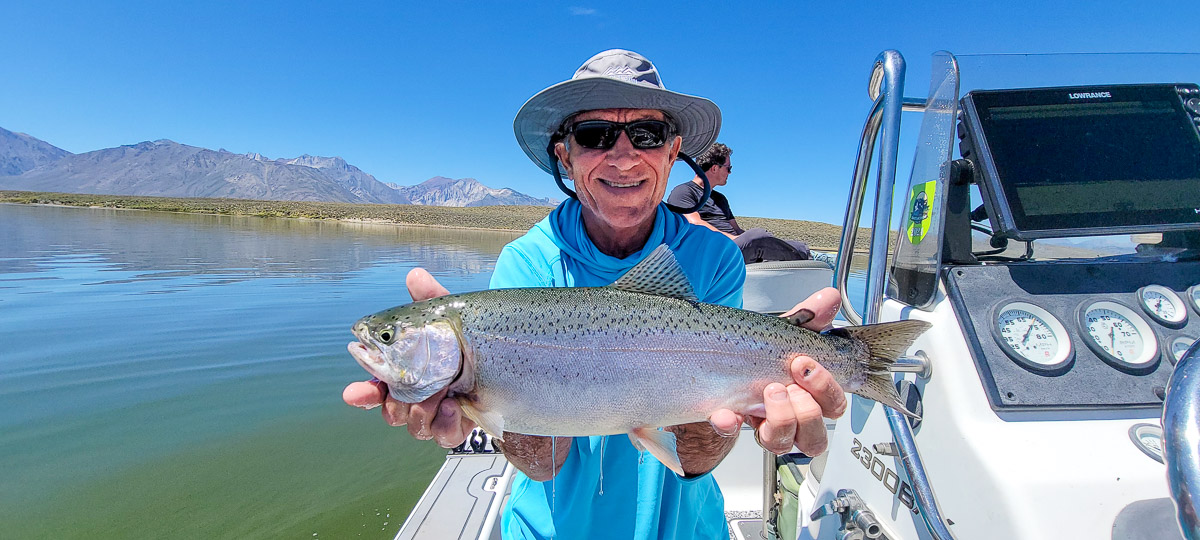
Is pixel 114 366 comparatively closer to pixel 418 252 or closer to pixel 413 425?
pixel 413 425

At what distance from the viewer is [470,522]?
3779 mm

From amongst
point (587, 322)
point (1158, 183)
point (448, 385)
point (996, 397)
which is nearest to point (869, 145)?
point (1158, 183)

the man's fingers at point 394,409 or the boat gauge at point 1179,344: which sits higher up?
the boat gauge at point 1179,344

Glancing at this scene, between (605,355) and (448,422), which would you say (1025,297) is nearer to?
(605,355)

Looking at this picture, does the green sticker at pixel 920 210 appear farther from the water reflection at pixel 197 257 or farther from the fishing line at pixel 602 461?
the water reflection at pixel 197 257

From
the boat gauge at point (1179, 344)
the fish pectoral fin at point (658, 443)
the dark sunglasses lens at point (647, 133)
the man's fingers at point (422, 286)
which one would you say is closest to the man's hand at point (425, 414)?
the man's fingers at point (422, 286)

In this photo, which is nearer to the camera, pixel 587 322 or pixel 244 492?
pixel 587 322

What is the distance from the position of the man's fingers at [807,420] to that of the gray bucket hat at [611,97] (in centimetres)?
165

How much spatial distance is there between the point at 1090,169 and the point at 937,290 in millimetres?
1119

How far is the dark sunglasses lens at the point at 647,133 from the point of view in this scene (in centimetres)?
273

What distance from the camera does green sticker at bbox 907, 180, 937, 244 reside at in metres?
2.85

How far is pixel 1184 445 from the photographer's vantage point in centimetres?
116

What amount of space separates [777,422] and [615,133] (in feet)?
5.35

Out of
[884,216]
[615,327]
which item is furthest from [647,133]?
[884,216]
